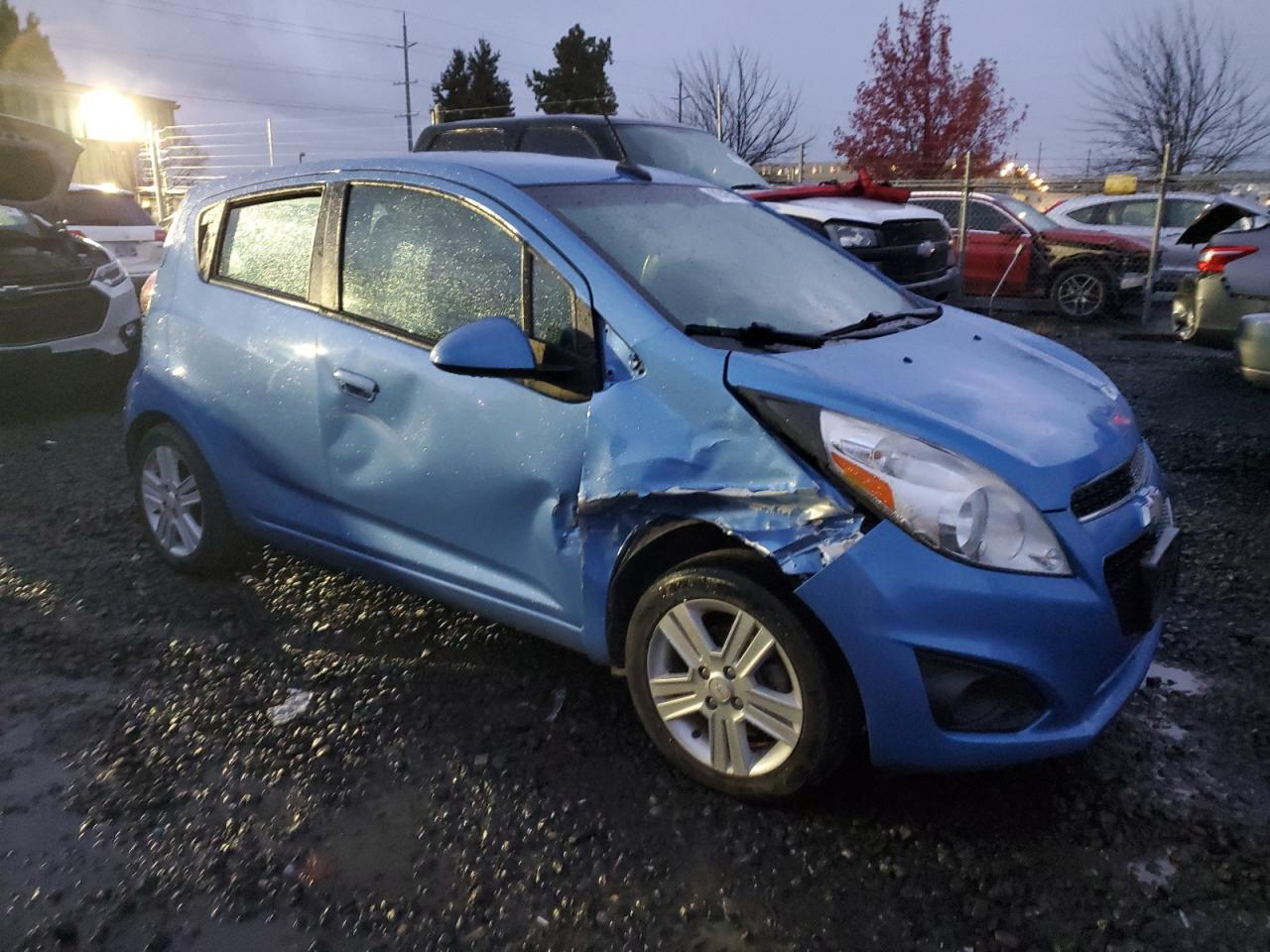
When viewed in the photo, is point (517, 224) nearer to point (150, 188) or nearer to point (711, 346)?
point (711, 346)

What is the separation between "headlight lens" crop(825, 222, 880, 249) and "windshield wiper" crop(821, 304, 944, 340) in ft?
17.9

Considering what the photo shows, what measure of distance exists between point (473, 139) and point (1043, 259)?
24.5 feet

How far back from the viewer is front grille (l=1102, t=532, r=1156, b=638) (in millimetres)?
2539

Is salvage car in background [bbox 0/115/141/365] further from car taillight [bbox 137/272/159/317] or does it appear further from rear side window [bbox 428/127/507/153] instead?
rear side window [bbox 428/127/507/153]

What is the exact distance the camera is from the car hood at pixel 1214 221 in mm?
7529

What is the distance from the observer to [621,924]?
92.4 inches

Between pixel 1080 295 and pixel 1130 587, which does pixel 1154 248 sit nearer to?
pixel 1080 295

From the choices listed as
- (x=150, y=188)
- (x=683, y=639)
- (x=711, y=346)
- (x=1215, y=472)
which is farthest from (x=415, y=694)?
(x=150, y=188)

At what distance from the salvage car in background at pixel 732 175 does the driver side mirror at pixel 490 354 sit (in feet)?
19.4

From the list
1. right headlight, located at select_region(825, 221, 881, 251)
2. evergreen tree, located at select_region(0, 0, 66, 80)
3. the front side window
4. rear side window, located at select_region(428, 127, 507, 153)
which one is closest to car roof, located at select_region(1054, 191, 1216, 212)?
right headlight, located at select_region(825, 221, 881, 251)

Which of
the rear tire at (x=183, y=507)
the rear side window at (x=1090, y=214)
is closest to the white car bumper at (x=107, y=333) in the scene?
the rear tire at (x=183, y=507)

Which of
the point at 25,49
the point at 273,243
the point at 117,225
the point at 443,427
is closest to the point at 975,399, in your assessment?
the point at 443,427

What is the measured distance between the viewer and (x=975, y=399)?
2777 mm

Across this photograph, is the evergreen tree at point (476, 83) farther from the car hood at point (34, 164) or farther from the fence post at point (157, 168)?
the car hood at point (34, 164)
